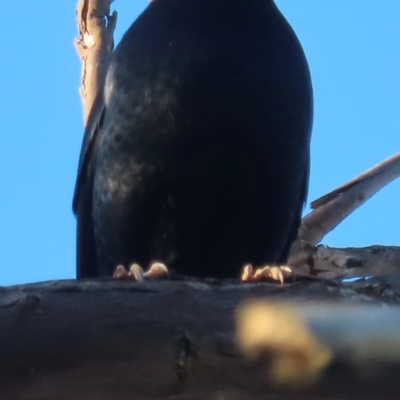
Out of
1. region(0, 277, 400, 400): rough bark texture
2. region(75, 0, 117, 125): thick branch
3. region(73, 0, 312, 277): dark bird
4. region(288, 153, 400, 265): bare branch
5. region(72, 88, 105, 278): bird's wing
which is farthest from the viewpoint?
region(75, 0, 117, 125): thick branch

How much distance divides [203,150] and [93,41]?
5.95 ft

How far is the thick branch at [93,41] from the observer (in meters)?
4.68

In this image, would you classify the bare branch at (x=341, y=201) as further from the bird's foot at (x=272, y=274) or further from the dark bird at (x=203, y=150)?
the bird's foot at (x=272, y=274)

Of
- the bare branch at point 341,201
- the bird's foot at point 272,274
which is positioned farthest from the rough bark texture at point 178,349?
the bare branch at point 341,201

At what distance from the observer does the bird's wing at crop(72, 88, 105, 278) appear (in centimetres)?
389

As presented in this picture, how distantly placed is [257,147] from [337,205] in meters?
1.14

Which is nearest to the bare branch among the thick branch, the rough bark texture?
the thick branch

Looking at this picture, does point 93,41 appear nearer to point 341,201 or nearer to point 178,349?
point 341,201

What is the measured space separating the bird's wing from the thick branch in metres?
0.69

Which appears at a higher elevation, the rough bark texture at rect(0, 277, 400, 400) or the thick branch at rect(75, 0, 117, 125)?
the thick branch at rect(75, 0, 117, 125)

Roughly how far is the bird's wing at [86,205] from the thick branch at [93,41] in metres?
0.69

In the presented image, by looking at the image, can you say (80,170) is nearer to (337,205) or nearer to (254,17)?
(254,17)

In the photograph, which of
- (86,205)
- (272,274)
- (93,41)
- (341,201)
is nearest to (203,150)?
(86,205)

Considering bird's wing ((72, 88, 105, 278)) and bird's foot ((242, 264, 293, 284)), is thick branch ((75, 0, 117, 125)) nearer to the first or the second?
bird's wing ((72, 88, 105, 278))
